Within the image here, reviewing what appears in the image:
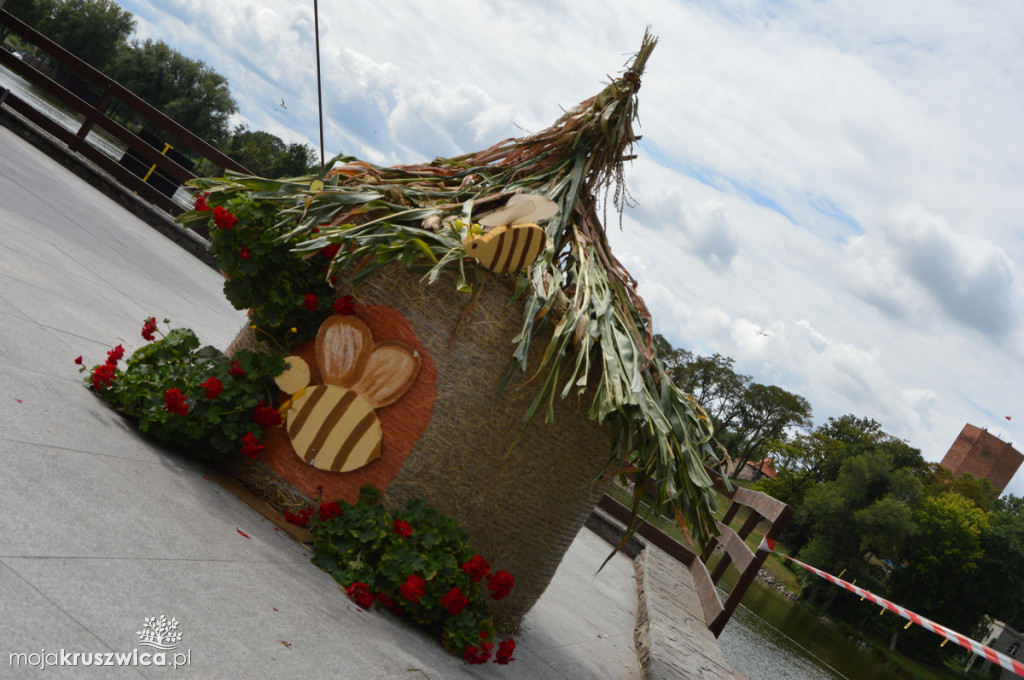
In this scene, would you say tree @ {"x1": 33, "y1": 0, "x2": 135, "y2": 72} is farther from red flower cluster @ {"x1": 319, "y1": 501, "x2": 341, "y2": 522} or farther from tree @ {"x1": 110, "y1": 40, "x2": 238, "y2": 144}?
red flower cluster @ {"x1": 319, "y1": 501, "x2": 341, "y2": 522}

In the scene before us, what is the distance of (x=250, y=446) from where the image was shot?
3.89 meters

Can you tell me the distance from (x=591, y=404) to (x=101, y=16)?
8064 centimetres

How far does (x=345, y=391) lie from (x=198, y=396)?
26.6 inches

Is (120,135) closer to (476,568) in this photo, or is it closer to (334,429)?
(334,429)

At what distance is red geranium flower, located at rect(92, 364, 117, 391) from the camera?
155 inches

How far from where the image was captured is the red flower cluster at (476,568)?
12.0ft

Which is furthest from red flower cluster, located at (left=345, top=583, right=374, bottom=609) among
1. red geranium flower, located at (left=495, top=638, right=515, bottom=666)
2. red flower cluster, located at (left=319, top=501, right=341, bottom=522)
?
red geranium flower, located at (left=495, top=638, right=515, bottom=666)

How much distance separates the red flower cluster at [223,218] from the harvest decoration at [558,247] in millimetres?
69

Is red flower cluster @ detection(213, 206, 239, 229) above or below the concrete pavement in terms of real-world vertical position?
above

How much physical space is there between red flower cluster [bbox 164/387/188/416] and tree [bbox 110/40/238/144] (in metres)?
71.0

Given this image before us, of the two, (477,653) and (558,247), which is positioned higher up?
(558,247)

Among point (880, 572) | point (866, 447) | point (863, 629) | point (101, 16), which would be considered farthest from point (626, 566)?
point (101, 16)

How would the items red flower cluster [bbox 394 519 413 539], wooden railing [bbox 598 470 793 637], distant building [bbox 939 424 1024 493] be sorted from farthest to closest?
distant building [bbox 939 424 1024 493] < wooden railing [bbox 598 470 793 637] < red flower cluster [bbox 394 519 413 539]

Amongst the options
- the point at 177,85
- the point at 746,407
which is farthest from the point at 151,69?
the point at 746,407
